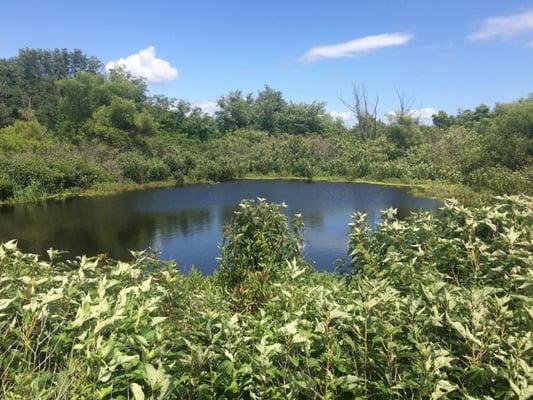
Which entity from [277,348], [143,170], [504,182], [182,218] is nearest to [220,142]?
[143,170]

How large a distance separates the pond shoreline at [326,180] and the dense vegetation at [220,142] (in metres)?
0.46

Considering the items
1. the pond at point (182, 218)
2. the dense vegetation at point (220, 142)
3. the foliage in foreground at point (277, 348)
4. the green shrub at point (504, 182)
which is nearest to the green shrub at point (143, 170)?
the dense vegetation at point (220, 142)

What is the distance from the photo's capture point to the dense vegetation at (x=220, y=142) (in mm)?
25469

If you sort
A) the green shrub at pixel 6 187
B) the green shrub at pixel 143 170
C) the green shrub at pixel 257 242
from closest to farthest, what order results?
the green shrub at pixel 257 242, the green shrub at pixel 6 187, the green shrub at pixel 143 170

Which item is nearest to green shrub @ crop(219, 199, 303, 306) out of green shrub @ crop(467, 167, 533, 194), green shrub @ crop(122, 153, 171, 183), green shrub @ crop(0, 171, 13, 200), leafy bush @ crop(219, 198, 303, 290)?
leafy bush @ crop(219, 198, 303, 290)

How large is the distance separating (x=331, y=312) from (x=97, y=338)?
1373 millimetres

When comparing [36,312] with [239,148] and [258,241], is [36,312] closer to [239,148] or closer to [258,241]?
[258,241]

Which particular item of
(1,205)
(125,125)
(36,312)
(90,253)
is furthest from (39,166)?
(36,312)

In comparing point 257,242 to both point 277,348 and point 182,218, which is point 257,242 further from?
point 182,218

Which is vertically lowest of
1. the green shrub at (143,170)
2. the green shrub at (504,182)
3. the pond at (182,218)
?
the pond at (182,218)

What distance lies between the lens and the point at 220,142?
4162 centimetres

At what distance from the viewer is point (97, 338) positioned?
239 centimetres

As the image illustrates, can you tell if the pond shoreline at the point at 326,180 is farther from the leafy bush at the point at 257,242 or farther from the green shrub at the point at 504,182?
the leafy bush at the point at 257,242

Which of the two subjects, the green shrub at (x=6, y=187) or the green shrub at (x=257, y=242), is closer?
the green shrub at (x=257, y=242)
